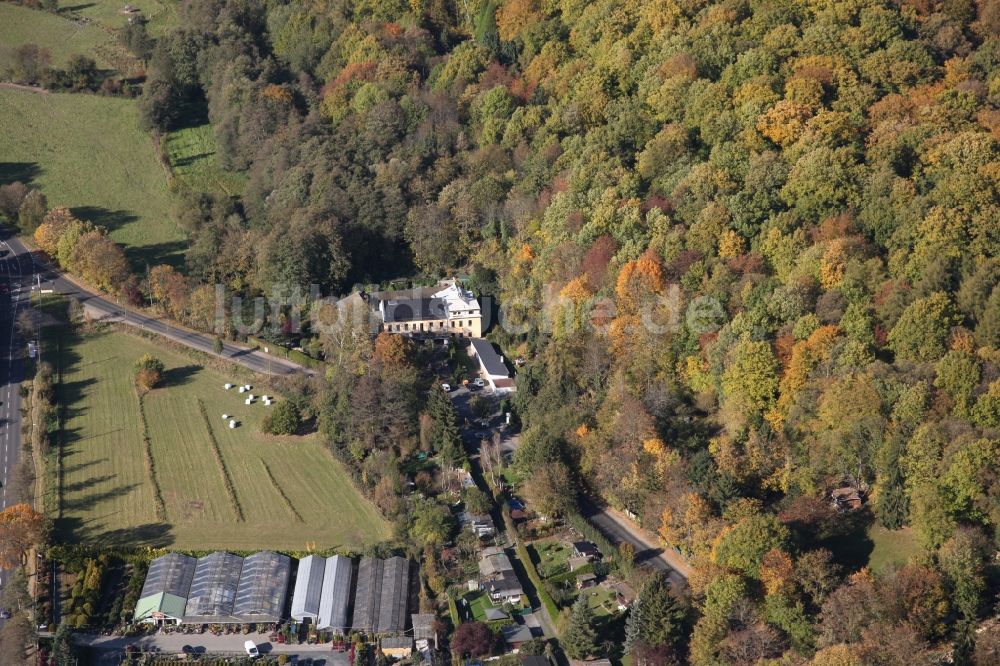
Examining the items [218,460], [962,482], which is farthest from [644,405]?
[218,460]

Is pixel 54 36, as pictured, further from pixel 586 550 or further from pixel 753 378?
pixel 753 378

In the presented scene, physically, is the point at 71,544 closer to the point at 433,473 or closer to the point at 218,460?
the point at 218,460

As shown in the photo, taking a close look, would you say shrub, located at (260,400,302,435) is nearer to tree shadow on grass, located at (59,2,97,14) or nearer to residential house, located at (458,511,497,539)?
residential house, located at (458,511,497,539)

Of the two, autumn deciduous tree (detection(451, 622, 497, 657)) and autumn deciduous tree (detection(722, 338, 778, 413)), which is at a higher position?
autumn deciduous tree (detection(722, 338, 778, 413))

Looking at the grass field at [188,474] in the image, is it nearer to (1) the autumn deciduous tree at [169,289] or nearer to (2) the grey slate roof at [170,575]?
(2) the grey slate roof at [170,575]

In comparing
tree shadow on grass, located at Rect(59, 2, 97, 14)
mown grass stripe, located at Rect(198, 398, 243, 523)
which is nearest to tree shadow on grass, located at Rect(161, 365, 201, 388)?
mown grass stripe, located at Rect(198, 398, 243, 523)

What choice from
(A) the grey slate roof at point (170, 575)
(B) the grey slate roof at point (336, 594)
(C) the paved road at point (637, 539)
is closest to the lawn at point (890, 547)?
(C) the paved road at point (637, 539)

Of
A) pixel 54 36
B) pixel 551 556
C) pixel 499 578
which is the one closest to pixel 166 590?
pixel 499 578
